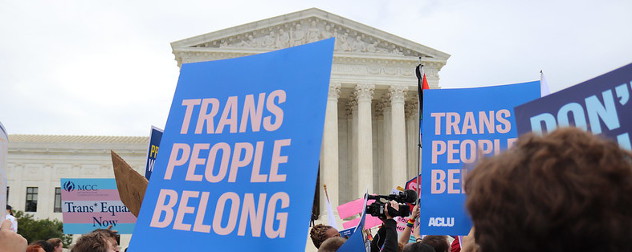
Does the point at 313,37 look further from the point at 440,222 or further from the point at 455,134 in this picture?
the point at 440,222

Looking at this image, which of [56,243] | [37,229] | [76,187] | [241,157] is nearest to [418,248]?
[241,157]

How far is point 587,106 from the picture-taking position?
2793 millimetres

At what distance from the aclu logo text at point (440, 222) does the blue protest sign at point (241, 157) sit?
10.6ft

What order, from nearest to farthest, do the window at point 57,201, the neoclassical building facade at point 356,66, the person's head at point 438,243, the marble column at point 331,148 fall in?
the person's head at point 438,243 → the marble column at point 331,148 → the neoclassical building facade at point 356,66 → the window at point 57,201

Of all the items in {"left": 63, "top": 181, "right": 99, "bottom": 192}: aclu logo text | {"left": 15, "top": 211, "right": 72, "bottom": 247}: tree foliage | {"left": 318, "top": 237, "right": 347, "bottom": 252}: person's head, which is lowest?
{"left": 318, "top": 237, "right": 347, "bottom": 252}: person's head

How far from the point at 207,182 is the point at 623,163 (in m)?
2.36

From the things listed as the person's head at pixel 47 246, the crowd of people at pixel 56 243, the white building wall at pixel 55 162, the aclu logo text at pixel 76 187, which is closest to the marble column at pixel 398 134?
the white building wall at pixel 55 162

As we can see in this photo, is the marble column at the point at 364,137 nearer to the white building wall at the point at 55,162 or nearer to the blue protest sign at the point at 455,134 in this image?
the white building wall at the point at 55,162

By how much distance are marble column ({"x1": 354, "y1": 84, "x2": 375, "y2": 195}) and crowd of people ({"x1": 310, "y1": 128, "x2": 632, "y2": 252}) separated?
38.7 meters

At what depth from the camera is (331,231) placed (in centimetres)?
592

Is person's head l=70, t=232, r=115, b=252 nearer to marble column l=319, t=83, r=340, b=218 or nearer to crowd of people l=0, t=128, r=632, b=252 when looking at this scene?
crowd of people l=0, t=128, r=632, b=252

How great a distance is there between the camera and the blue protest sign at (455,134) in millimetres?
6264

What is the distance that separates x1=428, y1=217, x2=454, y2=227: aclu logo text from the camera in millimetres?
6086

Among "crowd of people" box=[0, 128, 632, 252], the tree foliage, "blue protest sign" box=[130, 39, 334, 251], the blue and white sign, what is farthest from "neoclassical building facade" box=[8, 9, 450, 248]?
"crowd of people" box=[0, 128, 632, 252]
